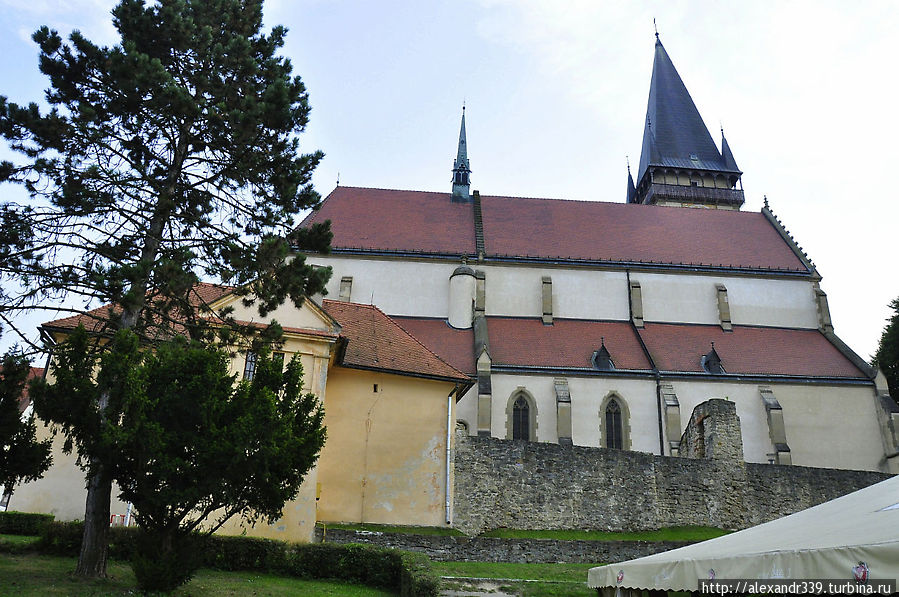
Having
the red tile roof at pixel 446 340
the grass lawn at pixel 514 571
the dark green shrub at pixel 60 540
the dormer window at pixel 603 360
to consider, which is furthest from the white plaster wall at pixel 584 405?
the dark green shrub at pixel 60 540

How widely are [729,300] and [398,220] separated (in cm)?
1612

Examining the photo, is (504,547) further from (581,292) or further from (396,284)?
(581,292)

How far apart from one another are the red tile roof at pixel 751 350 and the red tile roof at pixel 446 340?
774cm

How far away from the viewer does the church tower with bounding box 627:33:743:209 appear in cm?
4488

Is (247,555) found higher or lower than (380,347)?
lower

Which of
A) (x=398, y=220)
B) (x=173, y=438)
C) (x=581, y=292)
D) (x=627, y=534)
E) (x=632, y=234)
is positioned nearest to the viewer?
(x=173, y=438)

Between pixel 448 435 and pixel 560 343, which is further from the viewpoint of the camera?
pixel 560 343

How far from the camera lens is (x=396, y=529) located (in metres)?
18.2

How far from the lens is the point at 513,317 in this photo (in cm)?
3241

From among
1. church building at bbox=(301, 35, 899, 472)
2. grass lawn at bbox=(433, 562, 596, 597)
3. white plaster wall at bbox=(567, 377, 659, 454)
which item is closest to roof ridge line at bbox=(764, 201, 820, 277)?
church building at bbox=(301, 35, 899, 472)

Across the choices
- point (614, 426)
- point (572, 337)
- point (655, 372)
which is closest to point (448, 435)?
point (614, 426)

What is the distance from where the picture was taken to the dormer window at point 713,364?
29.4m

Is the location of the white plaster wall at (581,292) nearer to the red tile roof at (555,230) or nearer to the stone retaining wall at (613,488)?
the red tile roof at (555,230)

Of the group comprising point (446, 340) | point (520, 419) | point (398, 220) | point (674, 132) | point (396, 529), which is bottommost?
point (396, 529)
